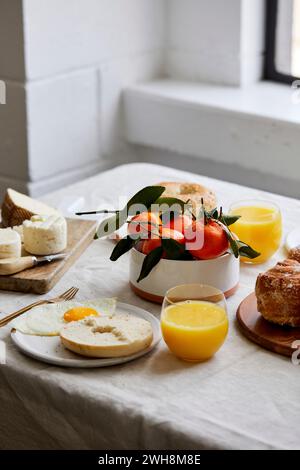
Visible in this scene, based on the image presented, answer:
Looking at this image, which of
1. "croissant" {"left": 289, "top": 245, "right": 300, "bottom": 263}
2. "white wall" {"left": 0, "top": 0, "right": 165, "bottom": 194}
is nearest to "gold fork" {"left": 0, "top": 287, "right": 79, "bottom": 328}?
"croissant" {"left": 289, "top": 245, "right": 300, "bottom": 263}

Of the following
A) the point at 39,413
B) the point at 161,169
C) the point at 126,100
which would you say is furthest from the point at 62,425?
the point at 126,100

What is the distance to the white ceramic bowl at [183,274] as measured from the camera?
1435 millimetres

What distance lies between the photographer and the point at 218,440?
109cm

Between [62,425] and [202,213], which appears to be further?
[202,213]

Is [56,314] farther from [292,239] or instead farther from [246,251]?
[292,239]

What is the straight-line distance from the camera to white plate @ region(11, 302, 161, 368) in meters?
1.26

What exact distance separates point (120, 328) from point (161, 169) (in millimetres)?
984

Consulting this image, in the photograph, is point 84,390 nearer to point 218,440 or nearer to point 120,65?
point 218,440

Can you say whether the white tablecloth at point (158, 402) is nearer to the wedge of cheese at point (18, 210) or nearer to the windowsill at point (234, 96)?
the wedge of cheese at point (18, 210)

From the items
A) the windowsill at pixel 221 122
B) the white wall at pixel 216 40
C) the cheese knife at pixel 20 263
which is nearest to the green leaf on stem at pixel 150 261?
the cheese knife at pixel 20 263

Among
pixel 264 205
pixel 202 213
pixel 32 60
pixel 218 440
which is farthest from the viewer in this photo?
pixel 32 60

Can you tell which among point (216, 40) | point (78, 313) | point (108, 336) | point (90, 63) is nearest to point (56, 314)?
point (78, 313)

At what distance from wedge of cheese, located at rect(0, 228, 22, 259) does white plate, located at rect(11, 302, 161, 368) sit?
222mm

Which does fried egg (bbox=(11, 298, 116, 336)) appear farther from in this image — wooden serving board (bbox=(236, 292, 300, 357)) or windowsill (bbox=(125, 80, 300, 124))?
windowsill (bbox=(125, 80, 300, 124))
